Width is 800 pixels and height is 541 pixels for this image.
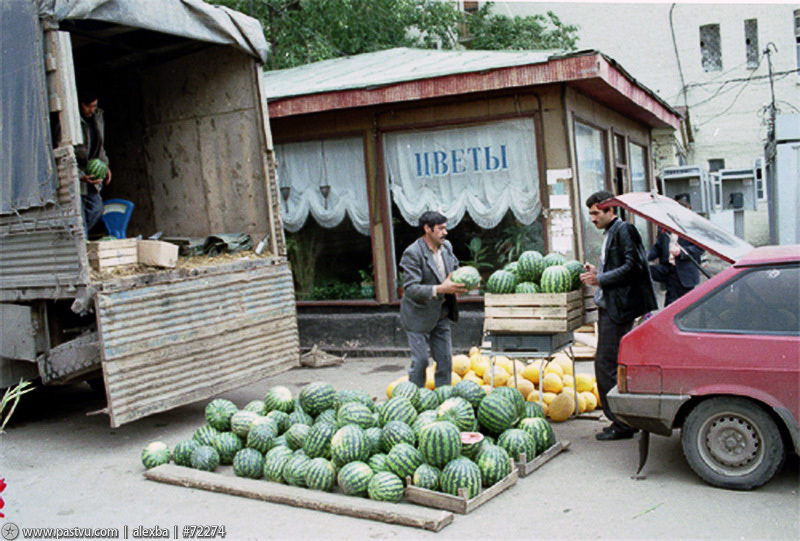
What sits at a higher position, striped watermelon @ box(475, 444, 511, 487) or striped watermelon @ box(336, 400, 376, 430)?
striped watermelon @ box(336, 400, 376, 430)

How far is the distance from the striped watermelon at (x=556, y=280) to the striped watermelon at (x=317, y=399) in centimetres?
205

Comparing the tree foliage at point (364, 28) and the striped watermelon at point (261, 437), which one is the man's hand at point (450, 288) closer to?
the striped watermelon at point (261, 437)

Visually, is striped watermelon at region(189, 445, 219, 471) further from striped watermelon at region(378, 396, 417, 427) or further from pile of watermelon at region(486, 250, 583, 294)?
pile of watermelon at region(486, 250, 583, 294)

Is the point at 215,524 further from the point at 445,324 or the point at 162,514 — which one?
the point at 445,324

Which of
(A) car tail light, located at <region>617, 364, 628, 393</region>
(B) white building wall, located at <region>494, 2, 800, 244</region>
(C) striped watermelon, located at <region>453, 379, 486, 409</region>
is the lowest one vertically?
(C) striped watermelon, located at <region>453, 379, 486, 409</region>

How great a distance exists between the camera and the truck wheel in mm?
4715

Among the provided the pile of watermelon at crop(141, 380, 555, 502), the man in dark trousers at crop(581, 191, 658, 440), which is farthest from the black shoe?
the pile of watermelon at crop(141, 380, 555, 502)

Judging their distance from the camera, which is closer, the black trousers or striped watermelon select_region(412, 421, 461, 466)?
striped watermelon select_region(412, 421, 461, 466)

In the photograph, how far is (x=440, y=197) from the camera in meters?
10.6

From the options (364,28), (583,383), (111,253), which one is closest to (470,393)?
(583,383)

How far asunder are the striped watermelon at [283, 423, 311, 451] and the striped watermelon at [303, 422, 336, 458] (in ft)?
0.44

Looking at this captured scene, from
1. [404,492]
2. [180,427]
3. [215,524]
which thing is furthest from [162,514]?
[180,427]

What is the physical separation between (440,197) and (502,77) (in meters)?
2.05

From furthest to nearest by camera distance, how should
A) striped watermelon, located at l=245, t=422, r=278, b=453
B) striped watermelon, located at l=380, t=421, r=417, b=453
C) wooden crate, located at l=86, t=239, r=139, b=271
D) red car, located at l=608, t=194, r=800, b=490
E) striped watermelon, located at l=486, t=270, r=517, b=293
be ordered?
wooden crate, located at l=86, t=239, r=139, b=271 < striped watermelon, located at l=486, t=270, r=517, b=293 < striped watermelon, located at l=245, t=422, r=278, b=453 < striped watermelon, located at l=380, t=421, r=417, b=453 < red car, located at l=608, t=194, r=800, b=490
